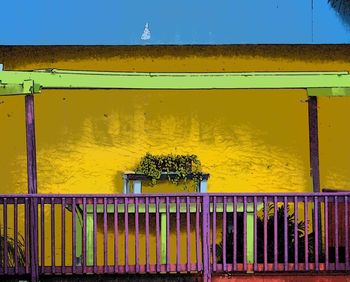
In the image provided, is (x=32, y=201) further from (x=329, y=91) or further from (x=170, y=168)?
(x=329, y=91)

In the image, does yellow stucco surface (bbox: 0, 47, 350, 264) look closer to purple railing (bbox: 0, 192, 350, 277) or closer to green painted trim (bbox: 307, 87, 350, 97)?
green painted trim (bbox: 307, 87, 350, 97)

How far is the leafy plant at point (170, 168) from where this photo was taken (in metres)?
9.55

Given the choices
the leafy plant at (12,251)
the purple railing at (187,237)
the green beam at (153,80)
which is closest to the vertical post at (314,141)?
the green beam at (153,80)

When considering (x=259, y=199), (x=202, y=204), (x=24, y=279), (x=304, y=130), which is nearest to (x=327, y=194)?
(x=259, y=199)

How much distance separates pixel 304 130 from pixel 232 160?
41.8 inches

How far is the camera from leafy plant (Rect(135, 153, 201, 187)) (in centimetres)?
955
